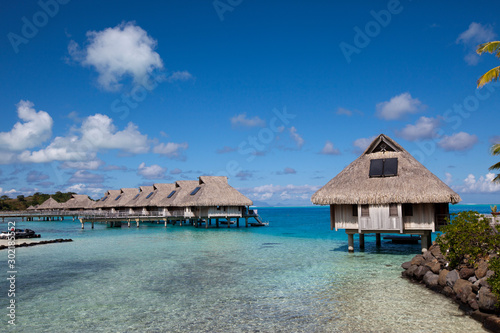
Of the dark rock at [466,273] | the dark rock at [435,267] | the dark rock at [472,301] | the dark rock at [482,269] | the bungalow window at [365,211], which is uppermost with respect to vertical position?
the bungalow window at [365,211]

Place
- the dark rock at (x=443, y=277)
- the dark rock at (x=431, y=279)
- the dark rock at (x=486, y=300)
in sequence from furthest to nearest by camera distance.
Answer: the dark rock at (x=431, y=279) → the dark rock at (x=443, y=277) → the dark rock at (x=486, y=300)

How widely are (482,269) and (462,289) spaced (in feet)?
2.75

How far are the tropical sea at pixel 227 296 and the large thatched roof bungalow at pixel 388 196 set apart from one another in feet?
6.55

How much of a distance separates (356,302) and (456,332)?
10.1ft

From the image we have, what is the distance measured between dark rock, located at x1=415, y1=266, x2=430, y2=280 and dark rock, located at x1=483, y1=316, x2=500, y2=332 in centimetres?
478

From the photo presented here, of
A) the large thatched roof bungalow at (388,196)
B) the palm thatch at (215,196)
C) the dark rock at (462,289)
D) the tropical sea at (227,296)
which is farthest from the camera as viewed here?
the palm thatch at (215,196)

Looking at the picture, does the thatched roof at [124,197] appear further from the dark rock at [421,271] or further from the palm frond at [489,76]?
the palm frond at [489,76]

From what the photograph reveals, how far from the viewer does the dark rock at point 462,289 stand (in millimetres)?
10552

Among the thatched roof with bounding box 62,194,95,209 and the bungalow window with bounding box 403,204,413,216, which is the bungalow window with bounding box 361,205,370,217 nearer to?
the bungalow window with bounding box 403,204,413,216

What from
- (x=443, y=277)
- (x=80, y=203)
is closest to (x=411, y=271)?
(x=443, y=277)

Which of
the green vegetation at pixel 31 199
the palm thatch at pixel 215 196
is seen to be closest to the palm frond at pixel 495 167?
the palm thatch at pixel 215 196

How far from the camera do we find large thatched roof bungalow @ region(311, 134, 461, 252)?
60.5 feet

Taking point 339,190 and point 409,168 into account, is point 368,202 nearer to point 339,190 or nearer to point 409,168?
point 339,190

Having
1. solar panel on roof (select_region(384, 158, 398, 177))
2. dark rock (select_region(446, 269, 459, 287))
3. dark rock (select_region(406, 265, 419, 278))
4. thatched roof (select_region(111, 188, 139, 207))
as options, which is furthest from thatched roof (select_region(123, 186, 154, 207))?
dark rock (select_region(446, 269, 459, 287))
